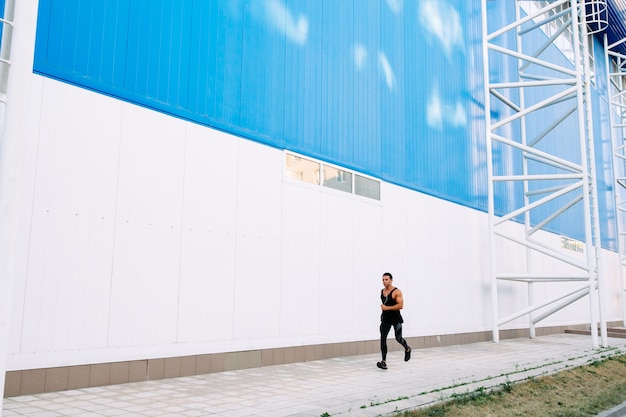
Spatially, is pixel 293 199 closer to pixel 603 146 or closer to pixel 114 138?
pixel 114 138

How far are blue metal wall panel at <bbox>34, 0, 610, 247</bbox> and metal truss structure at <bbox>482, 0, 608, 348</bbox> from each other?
27.9 inches

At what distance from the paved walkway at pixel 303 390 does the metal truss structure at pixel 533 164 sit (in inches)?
231

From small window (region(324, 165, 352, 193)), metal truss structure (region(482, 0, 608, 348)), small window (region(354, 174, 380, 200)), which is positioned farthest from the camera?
metal truss structure (region(482, 0, 608, 348))

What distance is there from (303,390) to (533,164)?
18665mm

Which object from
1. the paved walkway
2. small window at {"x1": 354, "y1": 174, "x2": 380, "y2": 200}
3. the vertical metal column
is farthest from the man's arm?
the vertical metal column

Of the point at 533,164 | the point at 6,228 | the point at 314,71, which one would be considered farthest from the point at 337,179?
the point at 533,164

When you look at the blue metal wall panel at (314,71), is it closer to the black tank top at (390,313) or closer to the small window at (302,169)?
the small window at (302,169)

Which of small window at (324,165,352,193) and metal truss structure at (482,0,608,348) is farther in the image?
metal truss structure at (482,0,608,348)

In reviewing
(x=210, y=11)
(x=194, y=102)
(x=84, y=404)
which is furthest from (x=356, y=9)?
(x=84, y=404)

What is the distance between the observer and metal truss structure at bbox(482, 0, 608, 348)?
1808cm

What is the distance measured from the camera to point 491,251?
18125 mm

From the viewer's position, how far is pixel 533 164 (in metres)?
23.8

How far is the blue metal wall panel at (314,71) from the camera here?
8.80 m

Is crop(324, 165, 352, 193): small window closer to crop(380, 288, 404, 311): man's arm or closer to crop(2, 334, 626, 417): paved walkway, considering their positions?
crop(380, 288, 404, 311): man's arm
